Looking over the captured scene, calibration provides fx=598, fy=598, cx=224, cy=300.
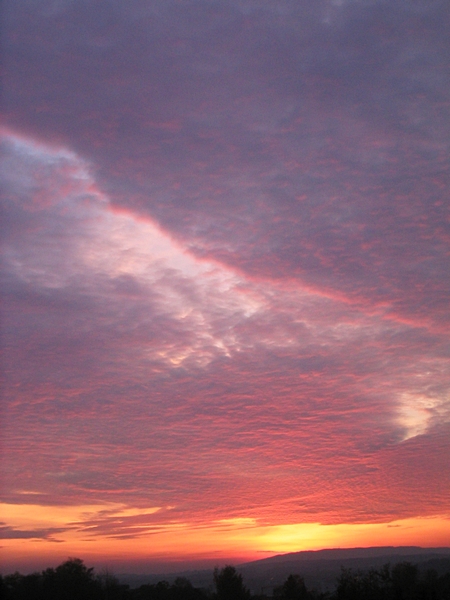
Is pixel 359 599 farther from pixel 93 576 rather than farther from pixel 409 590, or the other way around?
pixel 93 576

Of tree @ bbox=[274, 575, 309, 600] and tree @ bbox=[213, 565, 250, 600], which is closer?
tree @ bbox=[274, 575, 309, 600]

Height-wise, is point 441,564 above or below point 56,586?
below

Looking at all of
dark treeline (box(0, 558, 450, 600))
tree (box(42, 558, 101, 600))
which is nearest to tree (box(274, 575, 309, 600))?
dark treeline (box(0, 558, 450, 600))

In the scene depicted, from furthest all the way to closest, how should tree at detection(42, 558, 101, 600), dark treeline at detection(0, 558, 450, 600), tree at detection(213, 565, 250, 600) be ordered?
tree at detection(213, 565, 250, 600) < tree at detection(42, 558, 101, 600) < dark treeline at detection(0, 558, 450, 600)

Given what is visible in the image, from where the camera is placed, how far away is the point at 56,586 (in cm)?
6450

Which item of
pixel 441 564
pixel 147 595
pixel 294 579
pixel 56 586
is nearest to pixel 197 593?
pixel 147 595

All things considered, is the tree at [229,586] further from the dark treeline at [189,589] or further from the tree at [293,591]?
the tree at [293,591]

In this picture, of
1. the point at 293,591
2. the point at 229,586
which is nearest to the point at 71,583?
the point at 229,586

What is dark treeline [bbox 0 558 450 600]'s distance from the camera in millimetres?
55181

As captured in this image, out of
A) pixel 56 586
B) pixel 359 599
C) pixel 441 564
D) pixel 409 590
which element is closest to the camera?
pixel 359 599

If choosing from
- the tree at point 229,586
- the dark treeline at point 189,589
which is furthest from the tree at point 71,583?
the tree at point 229,586

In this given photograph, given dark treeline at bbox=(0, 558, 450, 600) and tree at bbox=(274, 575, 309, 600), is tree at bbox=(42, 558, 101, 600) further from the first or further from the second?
tree at bbox=(274, 575, 309, 600)

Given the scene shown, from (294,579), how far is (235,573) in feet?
23.5

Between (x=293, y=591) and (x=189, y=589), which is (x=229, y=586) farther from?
(x=189, y=589)
